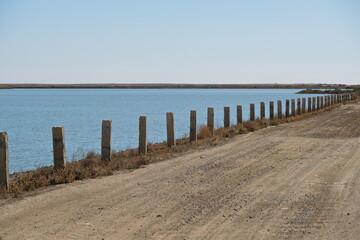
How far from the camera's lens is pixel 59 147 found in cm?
1282

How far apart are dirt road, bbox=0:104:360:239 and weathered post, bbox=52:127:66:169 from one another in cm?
Result: 145

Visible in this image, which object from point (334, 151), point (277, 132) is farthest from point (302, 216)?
point (277, 132)

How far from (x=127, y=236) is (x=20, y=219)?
1990 millimetres

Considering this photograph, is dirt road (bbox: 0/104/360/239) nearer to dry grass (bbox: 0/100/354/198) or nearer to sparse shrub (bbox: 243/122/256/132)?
dry grass (bbox: 0/100/354/198)

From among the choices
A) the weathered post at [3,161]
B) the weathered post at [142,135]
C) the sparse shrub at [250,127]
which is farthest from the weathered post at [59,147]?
the sparse shrub at [250,127]

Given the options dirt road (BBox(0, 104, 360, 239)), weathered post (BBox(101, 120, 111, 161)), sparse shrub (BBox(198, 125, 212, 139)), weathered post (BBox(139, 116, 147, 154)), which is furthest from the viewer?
sparse shrub (BBox(198, 125, 212, 139))

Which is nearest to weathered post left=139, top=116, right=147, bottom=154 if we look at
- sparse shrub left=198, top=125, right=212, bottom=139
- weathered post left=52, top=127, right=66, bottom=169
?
weathered post left=52, top=127, right=66, bottom=169

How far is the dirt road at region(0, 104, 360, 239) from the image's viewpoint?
7434mm

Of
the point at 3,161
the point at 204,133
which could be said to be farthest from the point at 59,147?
the point at 204,133

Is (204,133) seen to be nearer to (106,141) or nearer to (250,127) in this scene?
(250,127)

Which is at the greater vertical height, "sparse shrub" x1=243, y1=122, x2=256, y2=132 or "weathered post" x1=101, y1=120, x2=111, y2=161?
"weathered post" x1=101, y1=120, x2=111, y2=161

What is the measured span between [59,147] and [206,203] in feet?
16.2

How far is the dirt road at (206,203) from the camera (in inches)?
293

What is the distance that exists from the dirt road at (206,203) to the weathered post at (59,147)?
1447mm
